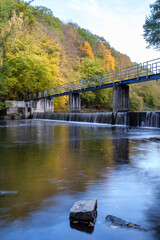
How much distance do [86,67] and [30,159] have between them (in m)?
50.1

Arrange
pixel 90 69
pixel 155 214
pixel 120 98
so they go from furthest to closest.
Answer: pixel 90 69 < pixel 120 98 < pixel 155 214

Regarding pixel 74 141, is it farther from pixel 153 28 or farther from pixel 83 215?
pixel 153 28

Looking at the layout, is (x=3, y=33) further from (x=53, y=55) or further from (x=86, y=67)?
(x=86, y=67)

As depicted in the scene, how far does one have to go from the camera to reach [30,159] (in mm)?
6039

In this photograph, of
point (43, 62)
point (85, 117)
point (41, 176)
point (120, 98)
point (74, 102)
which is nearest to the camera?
point (41, 176)

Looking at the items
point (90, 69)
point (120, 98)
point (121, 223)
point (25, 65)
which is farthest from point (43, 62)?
point (121, 223)

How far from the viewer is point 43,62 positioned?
39875mm

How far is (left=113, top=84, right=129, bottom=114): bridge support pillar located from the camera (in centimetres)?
2331

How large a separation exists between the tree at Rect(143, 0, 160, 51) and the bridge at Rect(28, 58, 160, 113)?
12.0 feet

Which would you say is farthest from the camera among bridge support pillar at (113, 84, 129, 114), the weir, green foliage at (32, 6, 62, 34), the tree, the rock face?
green foliage at (32, 6, 62, 34)

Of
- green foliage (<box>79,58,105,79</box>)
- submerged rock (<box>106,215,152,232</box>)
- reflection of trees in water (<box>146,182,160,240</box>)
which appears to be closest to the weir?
reflection of trees in water (<box>146,182,160,240</box>)

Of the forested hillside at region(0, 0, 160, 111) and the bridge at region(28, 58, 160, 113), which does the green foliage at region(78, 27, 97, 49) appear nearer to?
the forested hillside at region(0, 0, 160, 111)

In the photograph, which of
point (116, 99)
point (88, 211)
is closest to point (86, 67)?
point (116, 99)

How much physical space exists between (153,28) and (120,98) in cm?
1361
